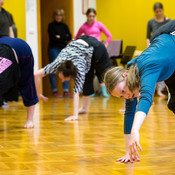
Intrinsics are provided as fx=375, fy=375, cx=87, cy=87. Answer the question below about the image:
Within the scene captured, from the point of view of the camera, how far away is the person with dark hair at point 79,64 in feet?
11.3

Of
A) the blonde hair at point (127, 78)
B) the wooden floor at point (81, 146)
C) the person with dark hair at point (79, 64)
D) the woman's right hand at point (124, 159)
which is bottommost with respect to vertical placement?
the wooden floor at point (81, 146)

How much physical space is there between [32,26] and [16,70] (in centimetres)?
357

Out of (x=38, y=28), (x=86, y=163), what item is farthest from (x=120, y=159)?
(x=38, y=28)

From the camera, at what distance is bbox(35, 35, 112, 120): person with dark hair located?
3.43 metres

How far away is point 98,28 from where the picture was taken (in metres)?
5.38

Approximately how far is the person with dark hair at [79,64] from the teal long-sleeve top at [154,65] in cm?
168

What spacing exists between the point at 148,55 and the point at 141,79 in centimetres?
13

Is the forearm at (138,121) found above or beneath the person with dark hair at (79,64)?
above

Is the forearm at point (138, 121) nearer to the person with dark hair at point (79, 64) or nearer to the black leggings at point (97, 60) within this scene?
the person with dark hair at point (79, 64)

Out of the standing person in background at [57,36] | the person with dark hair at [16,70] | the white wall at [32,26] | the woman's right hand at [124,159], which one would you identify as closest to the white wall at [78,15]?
the standing person in background at [57,36]

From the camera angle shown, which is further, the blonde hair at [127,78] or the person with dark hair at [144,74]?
the blonde hair at [127,78]

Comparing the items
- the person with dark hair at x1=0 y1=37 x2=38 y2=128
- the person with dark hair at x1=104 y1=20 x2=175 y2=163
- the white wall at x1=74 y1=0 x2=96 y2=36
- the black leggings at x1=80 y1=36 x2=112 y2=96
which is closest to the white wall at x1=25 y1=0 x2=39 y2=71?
the white wall at x1=74 y1=0 x2=96 y2=36

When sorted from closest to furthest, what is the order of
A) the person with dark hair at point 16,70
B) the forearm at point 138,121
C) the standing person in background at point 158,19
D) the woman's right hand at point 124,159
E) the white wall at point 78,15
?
the forearm at point 138,121
the woman's right hand at point 124,159
the person with dark hair at point 16,70
the standing person in background at point 158,19
the white wall at point 78,15

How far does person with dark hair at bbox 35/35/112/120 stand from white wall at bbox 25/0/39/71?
2418mm
